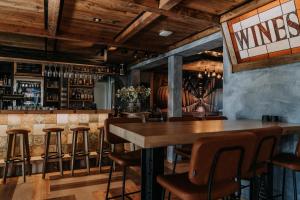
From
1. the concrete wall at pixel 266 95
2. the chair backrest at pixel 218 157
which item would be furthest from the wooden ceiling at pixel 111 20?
the chair backrest at pixel 218 157

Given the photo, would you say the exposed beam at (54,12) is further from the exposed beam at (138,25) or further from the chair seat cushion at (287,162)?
the chair seat cushion at (287,162)

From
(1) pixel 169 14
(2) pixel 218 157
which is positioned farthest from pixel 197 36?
(2) pixel 218 157

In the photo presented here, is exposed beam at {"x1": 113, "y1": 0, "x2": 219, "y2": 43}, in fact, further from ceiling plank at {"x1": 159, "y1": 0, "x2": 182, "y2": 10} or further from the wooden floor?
the wooden floor

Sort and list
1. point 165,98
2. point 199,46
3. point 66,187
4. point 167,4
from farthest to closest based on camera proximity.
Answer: point 165,98, point 199,46, point 66,187, point 167,4

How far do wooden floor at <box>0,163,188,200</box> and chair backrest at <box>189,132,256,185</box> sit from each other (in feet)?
5.96

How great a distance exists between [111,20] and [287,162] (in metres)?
2.93

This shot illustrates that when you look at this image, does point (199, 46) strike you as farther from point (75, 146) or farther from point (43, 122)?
point (43, 122)

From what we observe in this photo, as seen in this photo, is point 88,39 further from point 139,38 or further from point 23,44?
point 23,44

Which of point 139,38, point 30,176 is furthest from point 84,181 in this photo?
point 139,38

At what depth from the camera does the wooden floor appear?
115 inches

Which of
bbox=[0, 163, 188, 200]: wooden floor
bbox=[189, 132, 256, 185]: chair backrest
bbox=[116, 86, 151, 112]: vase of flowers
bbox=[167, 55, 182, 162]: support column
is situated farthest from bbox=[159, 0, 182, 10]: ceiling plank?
bbox=[116, 86, 151, 112]: vase of flowers

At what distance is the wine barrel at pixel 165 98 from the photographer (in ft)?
25.3

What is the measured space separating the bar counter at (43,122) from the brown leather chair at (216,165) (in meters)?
3.43

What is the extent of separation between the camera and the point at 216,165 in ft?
4.16
